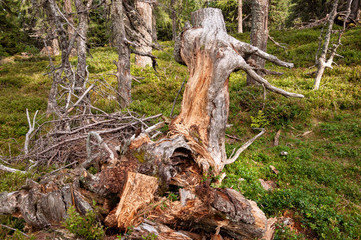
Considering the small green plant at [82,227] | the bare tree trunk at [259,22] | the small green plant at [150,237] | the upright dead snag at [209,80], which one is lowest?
the small green plant at [150,237]

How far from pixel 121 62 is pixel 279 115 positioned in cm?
590

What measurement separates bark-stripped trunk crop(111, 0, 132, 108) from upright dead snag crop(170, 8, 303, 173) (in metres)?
3.09

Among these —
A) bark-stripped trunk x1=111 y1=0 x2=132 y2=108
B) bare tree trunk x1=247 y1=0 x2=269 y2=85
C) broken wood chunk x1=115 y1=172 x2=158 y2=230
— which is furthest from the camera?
bare tree trunk x1=247 y1=0 x2=269 y2=85

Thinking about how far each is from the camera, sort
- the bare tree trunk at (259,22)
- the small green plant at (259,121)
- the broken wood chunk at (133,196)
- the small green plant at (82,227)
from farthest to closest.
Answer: the bare tree trunk at (259,22), the small green plant at (259,121), the broken wood chunk at (133,196), the small green plant at (82,227)

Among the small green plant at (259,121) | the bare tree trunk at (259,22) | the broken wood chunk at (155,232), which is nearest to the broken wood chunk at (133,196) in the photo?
the broken wood chunk at (155,232)

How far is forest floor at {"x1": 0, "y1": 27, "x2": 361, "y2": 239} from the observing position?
392 centimetres

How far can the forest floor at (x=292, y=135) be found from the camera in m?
3.92

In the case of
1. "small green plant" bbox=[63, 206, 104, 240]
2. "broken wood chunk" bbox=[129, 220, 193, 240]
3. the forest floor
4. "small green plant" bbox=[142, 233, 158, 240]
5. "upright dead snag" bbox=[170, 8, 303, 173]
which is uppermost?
"upright dead snag" bbox=[170, 8, 303, 173]

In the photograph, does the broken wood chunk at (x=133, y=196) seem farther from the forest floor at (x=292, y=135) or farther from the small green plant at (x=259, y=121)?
the small green plant at (x=259, y=121)

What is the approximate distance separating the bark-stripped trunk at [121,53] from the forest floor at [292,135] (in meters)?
0.48

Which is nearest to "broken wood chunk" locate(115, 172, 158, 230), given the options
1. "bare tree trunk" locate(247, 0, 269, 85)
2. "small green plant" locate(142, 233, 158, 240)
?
"small green plant" locate(142, 233, 158, 240)

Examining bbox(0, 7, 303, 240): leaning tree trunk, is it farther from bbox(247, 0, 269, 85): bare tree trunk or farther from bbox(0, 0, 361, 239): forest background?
bbox(247, 0, 269, 85): bare tree trunk

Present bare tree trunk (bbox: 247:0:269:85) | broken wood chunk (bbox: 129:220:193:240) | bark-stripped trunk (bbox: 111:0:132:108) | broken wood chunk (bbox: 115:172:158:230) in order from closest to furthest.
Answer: broken wood chunk (bbox: 129:220:193:240)
broken wood chunk (bbox: 115:172:158:230)
bark-stripped trunk (bbox: 111:0:132:108)
bare tree trunk (bbox: 247:0:269:85)

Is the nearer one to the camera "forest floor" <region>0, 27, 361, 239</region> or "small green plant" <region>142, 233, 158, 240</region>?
"small green plant" <region>142, 233, 158, 240</region>
